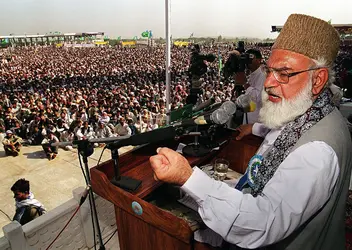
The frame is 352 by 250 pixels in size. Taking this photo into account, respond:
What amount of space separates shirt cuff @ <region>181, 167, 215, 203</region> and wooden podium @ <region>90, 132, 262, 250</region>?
0.86ft

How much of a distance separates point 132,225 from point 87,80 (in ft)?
60.0

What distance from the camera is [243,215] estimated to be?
2.85 ft

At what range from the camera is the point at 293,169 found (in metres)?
0.93

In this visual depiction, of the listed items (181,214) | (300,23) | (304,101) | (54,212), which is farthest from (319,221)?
(54,212)

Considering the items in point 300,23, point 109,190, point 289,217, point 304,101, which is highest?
point 300,23

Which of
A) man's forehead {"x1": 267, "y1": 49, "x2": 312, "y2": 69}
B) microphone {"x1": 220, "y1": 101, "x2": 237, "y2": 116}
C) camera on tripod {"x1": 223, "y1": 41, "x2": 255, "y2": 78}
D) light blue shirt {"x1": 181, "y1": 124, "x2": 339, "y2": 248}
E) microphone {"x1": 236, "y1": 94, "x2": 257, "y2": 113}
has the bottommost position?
light blue shirt {"x1": 181, "y1": 124, "x2": 339, "y2": 248}

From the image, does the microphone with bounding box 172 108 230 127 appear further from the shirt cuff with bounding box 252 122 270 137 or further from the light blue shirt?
the shirt cuff with bounding box 252 122 270 137

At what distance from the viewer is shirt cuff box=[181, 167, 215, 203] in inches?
36.6

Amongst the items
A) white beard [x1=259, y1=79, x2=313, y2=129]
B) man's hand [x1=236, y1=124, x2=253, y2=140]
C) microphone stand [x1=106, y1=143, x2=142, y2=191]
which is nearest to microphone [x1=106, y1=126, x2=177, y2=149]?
microphone stand [x1=106, y1=143, x2=142, y2=191]

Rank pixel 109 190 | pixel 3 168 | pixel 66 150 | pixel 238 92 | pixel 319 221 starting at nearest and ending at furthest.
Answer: pixel 319 221 < pixel 109 190 < pixel 238 92 < pixel 3 168 < pixel 66 150

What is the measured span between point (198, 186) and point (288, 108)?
0.60m

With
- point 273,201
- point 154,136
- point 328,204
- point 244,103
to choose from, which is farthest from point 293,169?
point 244,103

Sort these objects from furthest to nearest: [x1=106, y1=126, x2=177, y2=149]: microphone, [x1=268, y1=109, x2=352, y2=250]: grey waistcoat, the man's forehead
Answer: [x1=106, y1=126, x2=177, y2=149]: microphone → the man's forehead → [x1=268, y1=109, x2=352, y2=250]: grey waistcoat

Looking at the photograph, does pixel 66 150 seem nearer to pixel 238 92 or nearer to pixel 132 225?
pixel 238 92
